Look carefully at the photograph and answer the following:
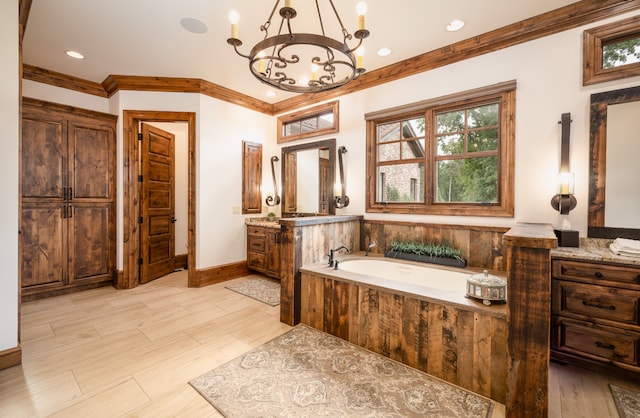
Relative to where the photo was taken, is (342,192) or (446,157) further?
(342,192)

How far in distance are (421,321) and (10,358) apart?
299 centimetres

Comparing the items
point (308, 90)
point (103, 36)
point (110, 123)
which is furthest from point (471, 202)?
point (110, 123)

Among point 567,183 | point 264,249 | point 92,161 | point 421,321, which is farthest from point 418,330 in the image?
point 92,161

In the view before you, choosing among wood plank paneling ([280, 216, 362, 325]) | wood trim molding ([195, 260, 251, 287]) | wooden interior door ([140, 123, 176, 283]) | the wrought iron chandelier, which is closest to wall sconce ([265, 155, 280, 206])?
wood trim molding ([195, 260, 251, 287])

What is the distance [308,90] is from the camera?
226 cm

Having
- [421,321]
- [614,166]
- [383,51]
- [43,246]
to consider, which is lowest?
[421,321]

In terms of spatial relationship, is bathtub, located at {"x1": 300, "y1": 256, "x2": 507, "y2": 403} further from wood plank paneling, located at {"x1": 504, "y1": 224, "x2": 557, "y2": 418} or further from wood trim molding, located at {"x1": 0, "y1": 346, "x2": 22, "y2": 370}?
wood trim molding, located at {"x1": 0, "y1": 346, "x2": 22, "y2": 370}

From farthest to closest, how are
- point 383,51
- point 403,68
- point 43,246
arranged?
point 43,246, point 403,68, point 383,51

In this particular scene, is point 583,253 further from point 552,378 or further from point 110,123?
point 110,123

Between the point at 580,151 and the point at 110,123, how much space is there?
546 cm

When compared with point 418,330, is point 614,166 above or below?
above

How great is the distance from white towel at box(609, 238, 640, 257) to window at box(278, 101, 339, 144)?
9.98ft

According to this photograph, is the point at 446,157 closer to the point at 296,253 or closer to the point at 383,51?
the point at 383,51

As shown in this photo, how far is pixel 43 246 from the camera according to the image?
10.9 ft
